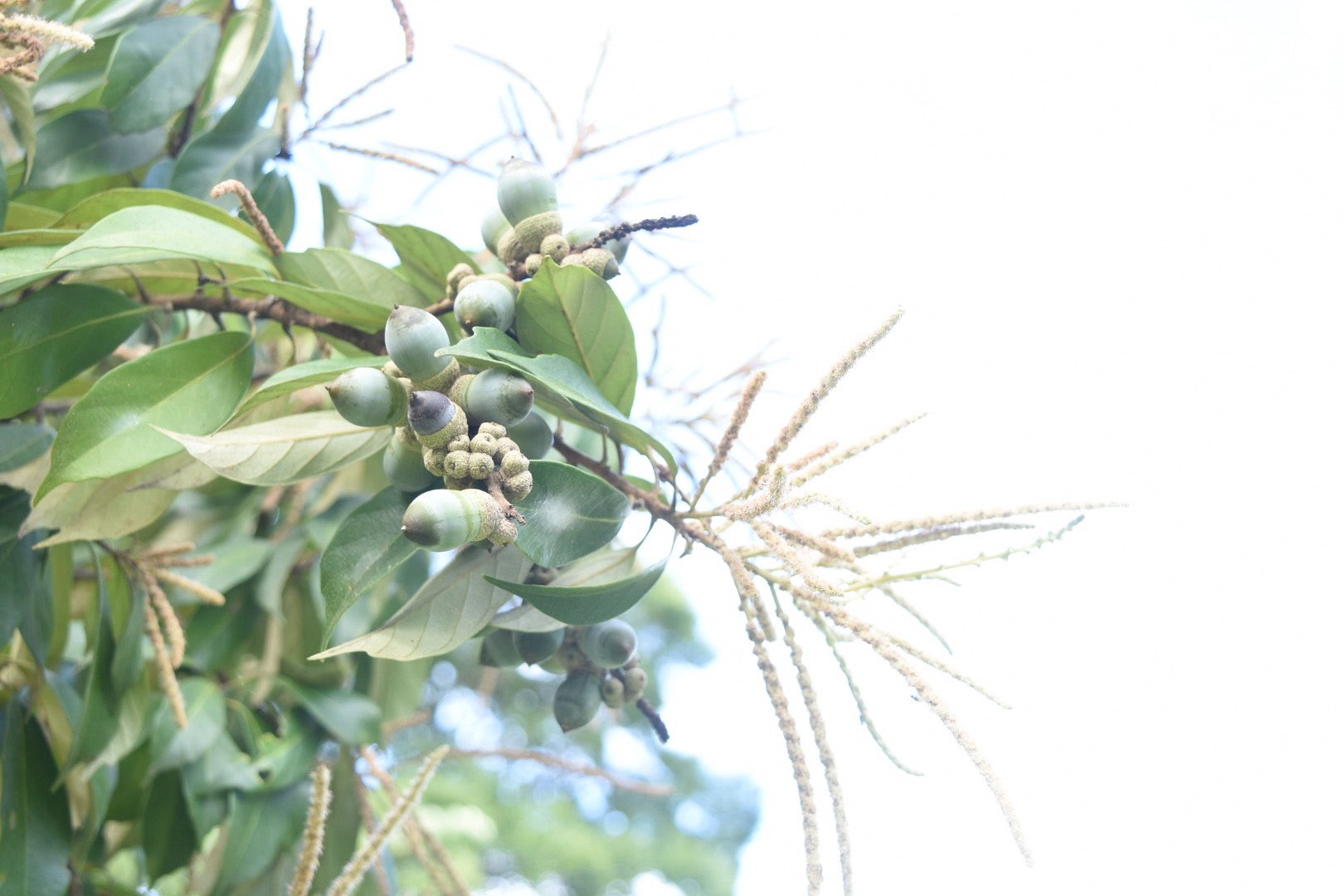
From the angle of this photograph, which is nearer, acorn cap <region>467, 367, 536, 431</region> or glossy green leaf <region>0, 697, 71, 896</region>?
acorn cap <region>467, 367, 536, 431</region>

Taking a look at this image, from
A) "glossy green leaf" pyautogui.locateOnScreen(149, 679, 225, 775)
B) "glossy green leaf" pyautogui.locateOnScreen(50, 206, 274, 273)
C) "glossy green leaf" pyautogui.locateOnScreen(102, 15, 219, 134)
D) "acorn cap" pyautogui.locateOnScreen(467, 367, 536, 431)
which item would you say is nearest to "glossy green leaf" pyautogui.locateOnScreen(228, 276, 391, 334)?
"glossy green leaf" pyautogui.locateOnScreen(50, 206, 274, 273)

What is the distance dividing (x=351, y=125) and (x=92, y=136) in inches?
7.1

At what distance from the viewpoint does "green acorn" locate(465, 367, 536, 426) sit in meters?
0.48

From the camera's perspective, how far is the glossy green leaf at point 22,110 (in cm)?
69

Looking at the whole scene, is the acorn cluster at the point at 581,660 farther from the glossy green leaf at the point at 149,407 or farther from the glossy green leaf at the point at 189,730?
the glossy green leaf at the point at 189,730

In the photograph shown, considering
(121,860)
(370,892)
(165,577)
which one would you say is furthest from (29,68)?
(121,860)

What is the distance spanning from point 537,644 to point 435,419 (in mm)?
176

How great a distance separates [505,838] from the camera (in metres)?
3.47

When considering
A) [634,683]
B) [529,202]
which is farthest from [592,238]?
[634,683]

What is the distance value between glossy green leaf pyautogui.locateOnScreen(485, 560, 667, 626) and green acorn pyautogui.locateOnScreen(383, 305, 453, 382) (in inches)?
4.0

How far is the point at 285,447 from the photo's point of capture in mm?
567

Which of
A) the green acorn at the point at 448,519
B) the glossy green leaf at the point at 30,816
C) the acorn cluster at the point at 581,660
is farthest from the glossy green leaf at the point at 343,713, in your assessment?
the green acorn at the point at 448,519

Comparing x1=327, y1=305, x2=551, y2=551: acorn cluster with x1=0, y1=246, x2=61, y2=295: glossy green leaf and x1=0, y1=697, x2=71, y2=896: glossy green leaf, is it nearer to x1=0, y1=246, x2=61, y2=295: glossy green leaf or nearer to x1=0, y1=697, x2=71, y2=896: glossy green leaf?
x1=0, y1=246, x2=61, y2=295: glossy green leaf

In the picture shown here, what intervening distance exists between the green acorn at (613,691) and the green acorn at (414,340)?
0.23 metres
